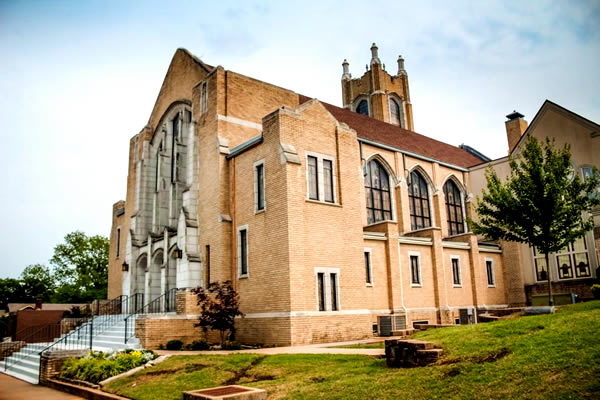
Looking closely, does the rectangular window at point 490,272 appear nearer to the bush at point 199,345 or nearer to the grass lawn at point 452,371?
the bush at point 199,345

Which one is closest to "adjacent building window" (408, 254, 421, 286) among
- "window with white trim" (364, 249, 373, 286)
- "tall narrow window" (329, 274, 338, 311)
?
"window with white trim" (364, 249, 373, 286)

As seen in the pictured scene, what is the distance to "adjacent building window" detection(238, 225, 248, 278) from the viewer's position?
19438 millimetres

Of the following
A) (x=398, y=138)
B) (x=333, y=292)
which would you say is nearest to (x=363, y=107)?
(x=398, y=138)

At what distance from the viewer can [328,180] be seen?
19.7 metres

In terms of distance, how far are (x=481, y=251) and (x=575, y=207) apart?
8.83m

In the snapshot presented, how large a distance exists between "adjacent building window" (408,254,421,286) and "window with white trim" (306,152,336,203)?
626 cm

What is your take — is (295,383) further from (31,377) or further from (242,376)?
(31,377)

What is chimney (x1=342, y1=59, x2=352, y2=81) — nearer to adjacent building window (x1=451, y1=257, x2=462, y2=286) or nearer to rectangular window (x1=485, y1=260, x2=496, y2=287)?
rectangular window (x1=485, y1=260, x2=496, y2=287)

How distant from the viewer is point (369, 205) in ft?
85.7

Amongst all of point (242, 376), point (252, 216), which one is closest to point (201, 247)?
point (252, 216)

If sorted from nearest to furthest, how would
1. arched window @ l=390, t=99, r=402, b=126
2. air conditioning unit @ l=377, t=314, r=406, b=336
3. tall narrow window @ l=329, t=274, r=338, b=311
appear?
1. tall narrow window @ l=329, t=274, r=338, b=311
2. air conditioning unit @ l=377, t=314, r=406, b=336
3. arched window @ l=390, t=99, r=402, b=126

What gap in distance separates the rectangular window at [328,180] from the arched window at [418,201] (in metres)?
9.90

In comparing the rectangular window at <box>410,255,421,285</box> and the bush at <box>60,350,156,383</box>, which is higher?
the rectangular window at <box>410,255,421,285</box>

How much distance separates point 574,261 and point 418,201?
8.41 m
